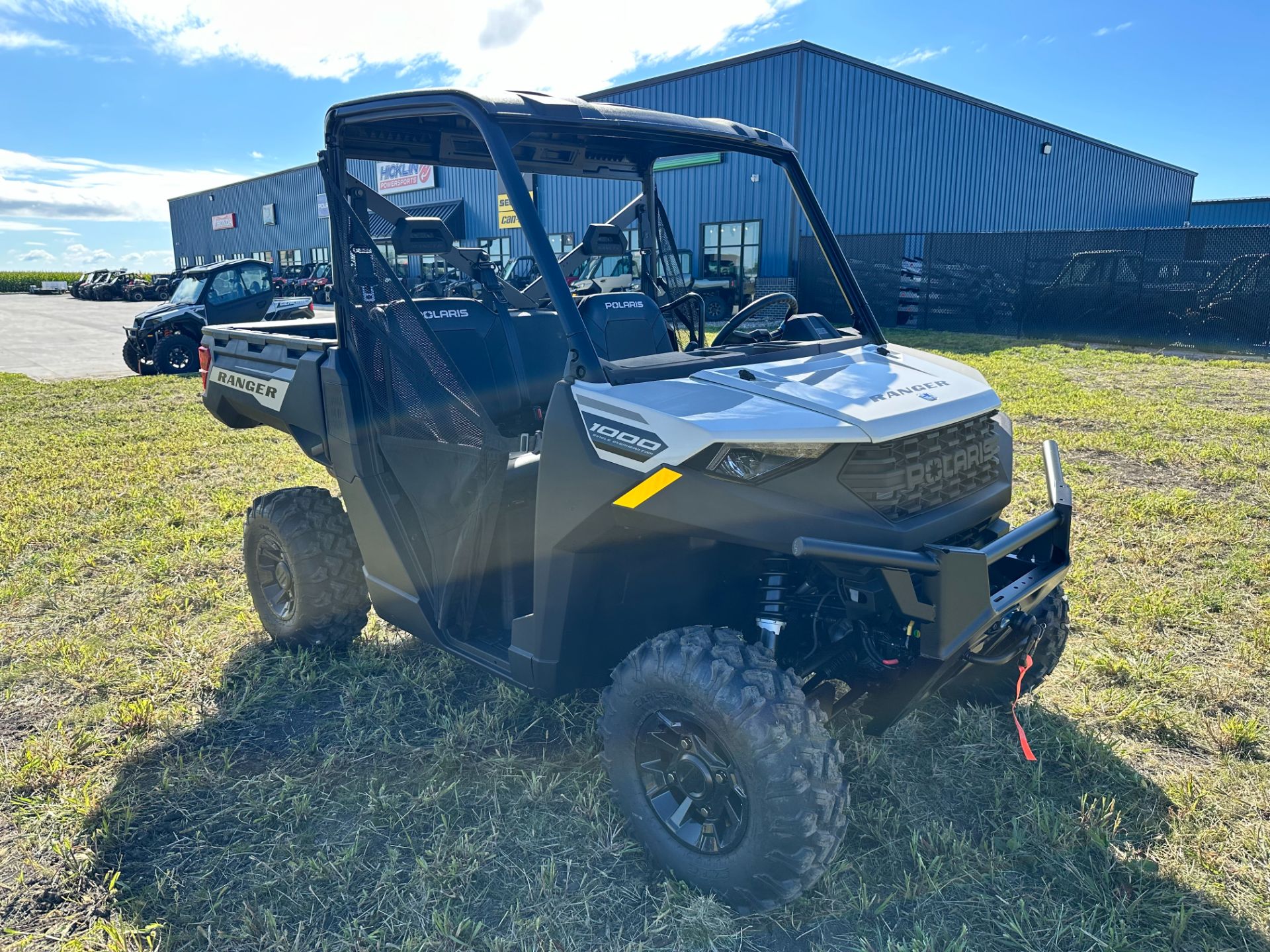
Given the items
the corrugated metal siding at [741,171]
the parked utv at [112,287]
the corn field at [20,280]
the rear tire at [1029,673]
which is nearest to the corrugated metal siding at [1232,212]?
the corrugated metal siding at [741,171]

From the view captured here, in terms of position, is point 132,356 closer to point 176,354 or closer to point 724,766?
point 176,354

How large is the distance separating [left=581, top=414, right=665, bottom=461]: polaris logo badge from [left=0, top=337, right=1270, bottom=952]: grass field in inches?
47.0

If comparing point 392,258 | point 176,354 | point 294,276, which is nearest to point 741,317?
point 392,258

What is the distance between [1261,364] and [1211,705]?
40.2 feet

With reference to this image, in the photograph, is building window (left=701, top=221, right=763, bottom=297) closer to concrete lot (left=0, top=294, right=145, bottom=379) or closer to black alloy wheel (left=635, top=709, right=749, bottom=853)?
concrete lot (left=0, top=294, right=145, bottom=379)

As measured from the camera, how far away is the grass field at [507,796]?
2.28 meters

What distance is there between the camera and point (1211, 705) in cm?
327

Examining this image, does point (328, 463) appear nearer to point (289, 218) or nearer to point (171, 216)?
point (289, 218)

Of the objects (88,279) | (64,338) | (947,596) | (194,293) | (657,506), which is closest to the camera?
(947,596)

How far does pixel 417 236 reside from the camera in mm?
2988

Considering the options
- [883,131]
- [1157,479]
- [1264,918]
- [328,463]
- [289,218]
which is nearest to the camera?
[1264,918]

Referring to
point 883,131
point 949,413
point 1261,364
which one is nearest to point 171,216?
point 883,131

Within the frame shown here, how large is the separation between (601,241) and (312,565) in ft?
5.91

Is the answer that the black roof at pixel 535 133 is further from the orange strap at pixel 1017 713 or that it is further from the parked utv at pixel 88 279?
the parked utv at pixel 88 279
